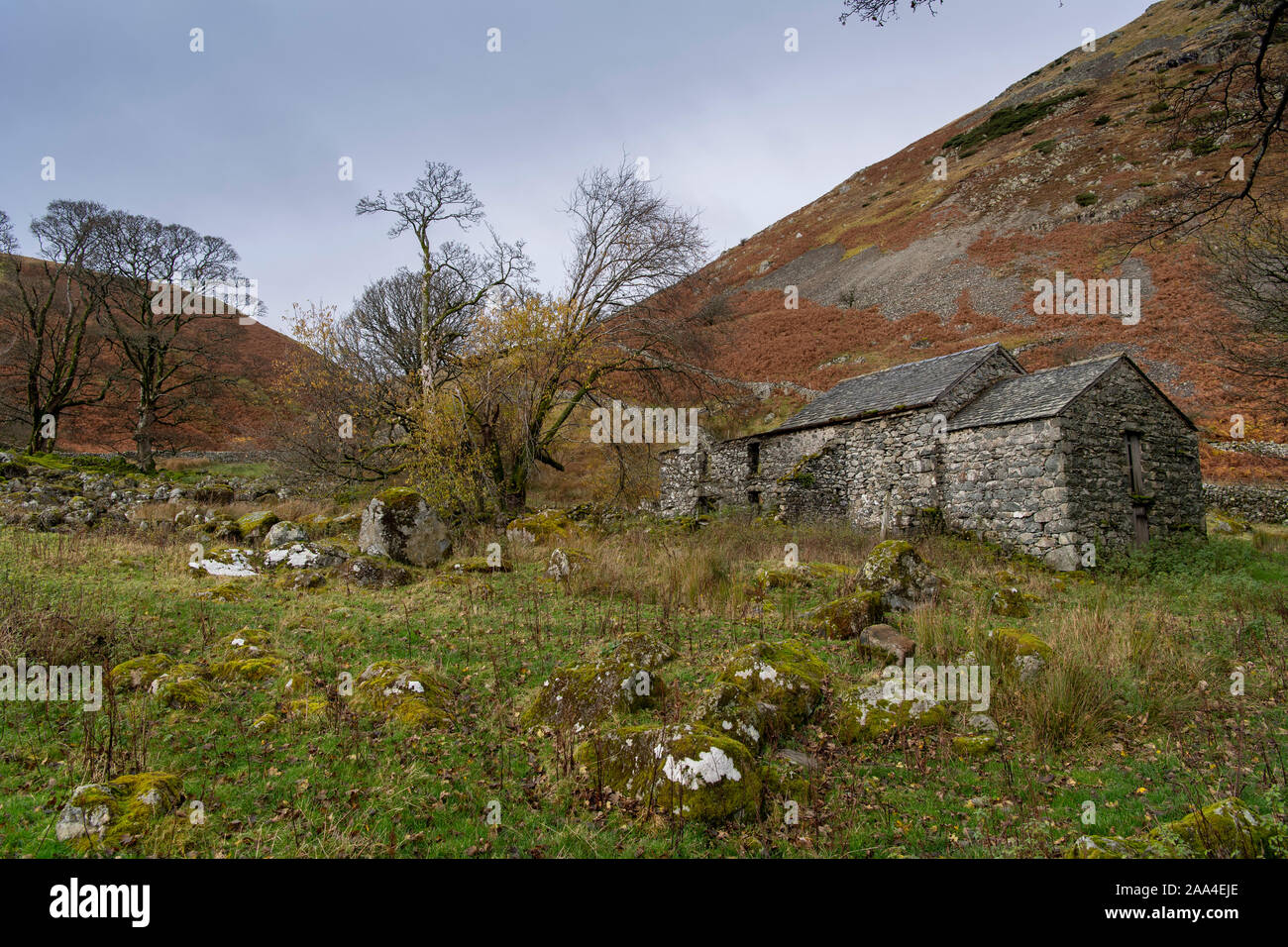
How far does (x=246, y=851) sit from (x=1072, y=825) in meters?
5.11

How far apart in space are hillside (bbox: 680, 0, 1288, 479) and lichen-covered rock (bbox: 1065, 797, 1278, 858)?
60.3 ft

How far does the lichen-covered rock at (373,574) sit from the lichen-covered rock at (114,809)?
5.57m

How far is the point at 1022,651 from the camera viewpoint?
5.84 metres

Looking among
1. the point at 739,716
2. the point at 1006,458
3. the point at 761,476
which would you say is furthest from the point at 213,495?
the point at 1006,458

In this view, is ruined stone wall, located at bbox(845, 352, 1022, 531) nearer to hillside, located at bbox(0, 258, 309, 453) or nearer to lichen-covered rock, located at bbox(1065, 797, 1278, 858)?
lichen-covered rock, located at bbox(1065, 797, 1278, 858)

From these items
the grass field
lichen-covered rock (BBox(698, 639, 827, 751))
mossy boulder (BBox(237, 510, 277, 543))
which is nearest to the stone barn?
the grass field

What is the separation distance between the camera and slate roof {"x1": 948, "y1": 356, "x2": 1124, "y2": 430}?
13.3 metres

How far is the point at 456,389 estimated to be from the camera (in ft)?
52.4

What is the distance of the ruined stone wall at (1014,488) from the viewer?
42.0 ft

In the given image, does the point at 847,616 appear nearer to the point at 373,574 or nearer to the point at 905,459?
the point at 373,574
